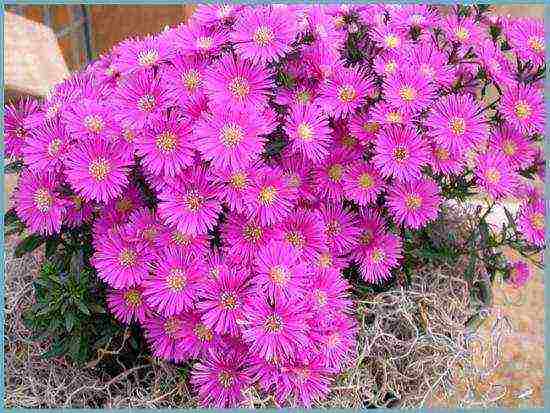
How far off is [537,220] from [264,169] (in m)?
0.38

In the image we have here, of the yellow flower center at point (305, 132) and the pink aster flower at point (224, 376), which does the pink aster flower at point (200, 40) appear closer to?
the yellow flower center at point (305, 132)

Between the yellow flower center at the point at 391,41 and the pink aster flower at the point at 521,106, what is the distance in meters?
0.14

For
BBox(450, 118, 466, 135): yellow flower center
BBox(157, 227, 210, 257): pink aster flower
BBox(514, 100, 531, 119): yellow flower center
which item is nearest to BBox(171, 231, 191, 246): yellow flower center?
BBox(157, 227, 210, 257): pink aster flower

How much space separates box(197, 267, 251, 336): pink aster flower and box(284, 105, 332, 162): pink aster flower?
149 mm

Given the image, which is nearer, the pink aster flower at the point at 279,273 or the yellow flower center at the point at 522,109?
the pink aster flower at the point at 279,273

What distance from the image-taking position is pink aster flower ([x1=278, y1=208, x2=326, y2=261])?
889 millimetres

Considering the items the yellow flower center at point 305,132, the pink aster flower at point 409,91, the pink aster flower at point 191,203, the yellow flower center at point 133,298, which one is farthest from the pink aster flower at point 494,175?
the yellow flower center at point 133,298

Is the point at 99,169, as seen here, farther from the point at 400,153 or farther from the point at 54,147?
the point at 400,153

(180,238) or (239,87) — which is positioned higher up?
(239,87)

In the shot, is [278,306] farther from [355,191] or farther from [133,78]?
[133,78]

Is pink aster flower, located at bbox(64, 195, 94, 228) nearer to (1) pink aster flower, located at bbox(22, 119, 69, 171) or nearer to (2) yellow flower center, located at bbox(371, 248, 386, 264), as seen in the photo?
(1) pink aster flower, located at bbox(22, 119, 69, 171)

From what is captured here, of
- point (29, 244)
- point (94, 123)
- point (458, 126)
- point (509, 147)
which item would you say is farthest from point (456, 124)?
point (29, 244)

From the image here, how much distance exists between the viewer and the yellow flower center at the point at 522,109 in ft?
3.11

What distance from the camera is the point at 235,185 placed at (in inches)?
32.8
